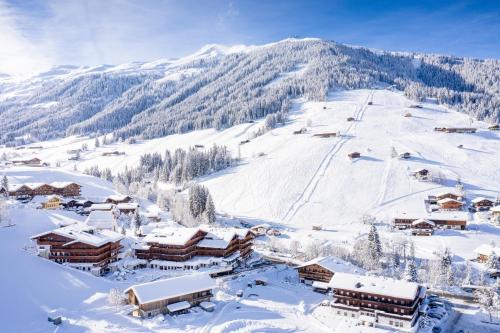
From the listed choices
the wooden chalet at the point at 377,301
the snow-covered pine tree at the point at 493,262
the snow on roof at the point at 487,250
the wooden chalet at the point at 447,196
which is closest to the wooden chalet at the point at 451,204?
the wooden chalet at the point at 447,196

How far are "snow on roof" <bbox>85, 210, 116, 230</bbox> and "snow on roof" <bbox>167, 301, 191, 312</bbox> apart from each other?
119 feet

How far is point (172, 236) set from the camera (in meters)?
82.8

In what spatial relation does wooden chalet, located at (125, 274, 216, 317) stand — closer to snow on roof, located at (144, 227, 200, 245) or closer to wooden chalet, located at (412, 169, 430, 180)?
snow on roof, located at (144, 227, 200, 245)

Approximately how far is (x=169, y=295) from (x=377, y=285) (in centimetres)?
2894

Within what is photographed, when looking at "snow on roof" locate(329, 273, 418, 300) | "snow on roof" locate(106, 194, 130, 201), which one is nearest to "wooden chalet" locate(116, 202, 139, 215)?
"snow on roof" locate(106, 194, 130, 201)

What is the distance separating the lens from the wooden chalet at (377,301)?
61656mm

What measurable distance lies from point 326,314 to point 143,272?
31.2 meters

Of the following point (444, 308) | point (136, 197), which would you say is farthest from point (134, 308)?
point (136, 197)

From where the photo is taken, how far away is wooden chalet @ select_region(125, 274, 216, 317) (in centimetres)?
6025

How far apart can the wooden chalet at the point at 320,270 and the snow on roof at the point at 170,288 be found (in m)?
18.7

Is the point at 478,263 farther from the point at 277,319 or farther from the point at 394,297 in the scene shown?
the point at 277,319

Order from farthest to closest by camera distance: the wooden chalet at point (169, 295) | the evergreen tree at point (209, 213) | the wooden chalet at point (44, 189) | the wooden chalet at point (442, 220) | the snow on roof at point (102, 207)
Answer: the wooden chalet at point (44, 189) < the evergreen tree at point (209, 213) < the wooden chalet at point (442, 220) < the snow on roof at point (102, 207) < the wooden chalet at point (169, 295)

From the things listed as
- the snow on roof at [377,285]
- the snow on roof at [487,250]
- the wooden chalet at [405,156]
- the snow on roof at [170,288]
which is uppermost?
the wooden chalet at [405,156]

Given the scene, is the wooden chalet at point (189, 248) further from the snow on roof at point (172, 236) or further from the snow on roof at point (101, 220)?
the snow on roof at point (101, 220)
